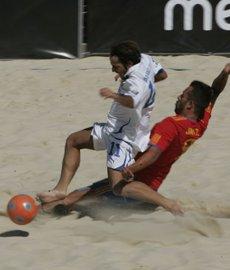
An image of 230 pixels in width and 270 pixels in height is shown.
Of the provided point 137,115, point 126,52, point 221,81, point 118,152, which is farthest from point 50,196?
point 221,81

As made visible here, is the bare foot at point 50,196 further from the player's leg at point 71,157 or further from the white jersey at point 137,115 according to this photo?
the white jersey at point 137,115

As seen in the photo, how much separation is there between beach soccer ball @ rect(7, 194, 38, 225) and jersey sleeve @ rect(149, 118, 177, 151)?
101 cm

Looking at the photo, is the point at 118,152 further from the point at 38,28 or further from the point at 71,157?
the point at 38,28

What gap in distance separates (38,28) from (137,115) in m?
7.67

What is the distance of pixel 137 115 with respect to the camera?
6.57 m

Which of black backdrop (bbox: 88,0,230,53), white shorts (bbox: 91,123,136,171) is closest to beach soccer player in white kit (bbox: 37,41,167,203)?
white shorts (bbox: 91,123,136,171)

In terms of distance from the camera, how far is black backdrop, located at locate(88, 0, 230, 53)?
1342 cm

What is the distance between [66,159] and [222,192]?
136 cm

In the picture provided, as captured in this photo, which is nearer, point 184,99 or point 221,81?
point 184,99

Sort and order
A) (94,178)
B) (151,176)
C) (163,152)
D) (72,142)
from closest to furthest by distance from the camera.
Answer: (163,152) < (151,176) < (72,142) < (94,178)

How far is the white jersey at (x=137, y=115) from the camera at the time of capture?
6.50m

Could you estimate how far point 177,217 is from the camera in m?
6.36

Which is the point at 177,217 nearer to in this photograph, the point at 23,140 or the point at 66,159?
the point at 66,159

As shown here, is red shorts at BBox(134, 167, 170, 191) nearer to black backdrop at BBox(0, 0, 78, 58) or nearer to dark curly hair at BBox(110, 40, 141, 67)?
dark curly hair at BBox(110, 40, 141, 67)
